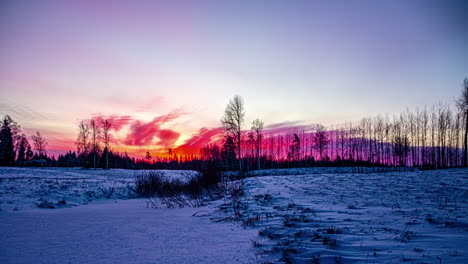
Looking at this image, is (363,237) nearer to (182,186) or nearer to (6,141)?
(182,186)

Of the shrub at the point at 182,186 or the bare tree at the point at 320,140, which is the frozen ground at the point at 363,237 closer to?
the shrub at the point at 182,186

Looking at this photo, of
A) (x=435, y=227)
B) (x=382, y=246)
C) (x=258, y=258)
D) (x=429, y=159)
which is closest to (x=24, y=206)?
(x=258, y=258)

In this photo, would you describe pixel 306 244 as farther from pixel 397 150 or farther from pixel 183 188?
pixel 397 150

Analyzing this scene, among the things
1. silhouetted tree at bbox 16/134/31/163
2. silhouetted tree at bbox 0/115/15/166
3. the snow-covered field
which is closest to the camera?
the snow-covered field

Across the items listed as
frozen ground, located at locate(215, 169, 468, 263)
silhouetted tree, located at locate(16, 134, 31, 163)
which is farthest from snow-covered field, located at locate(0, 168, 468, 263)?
silhouetted tree, located at locate(16, 134, 31, 163)

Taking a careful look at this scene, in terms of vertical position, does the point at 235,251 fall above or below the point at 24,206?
above

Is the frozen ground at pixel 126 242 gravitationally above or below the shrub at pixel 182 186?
above

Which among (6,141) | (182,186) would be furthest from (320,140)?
(6,141)

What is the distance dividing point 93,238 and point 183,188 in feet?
27.8

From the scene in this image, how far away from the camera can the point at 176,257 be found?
312 cm

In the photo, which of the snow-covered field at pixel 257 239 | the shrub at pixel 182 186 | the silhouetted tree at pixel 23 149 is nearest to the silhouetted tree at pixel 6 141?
the silhouetted tree at pixel 23 149

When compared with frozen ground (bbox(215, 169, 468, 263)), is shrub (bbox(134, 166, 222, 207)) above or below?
below

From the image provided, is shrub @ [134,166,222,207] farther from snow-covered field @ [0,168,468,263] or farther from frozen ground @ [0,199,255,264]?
snow-covered field @ [0,168,468,263]

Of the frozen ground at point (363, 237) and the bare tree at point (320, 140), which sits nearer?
the frozen ground at point (363, 237)
